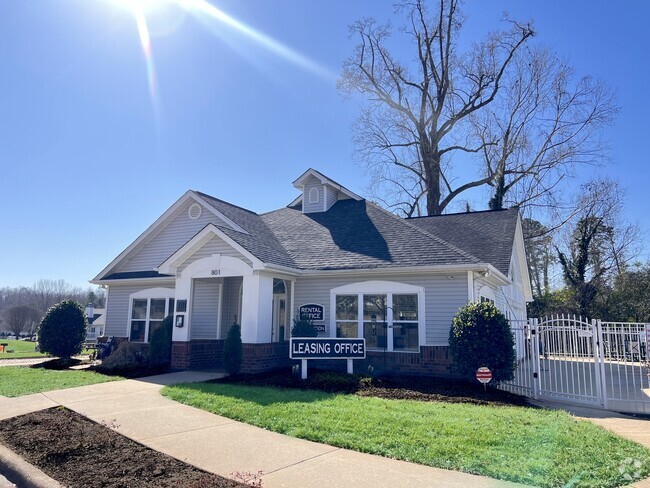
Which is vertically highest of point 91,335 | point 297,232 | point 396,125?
point 396,125

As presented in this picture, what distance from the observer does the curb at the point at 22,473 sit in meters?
4.96

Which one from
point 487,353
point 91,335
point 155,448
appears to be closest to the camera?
point 155,448

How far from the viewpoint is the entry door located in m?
14.9

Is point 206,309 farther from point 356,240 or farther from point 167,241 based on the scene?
point 356,240

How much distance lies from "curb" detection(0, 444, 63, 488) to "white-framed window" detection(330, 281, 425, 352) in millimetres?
9300

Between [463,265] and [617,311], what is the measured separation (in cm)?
2046

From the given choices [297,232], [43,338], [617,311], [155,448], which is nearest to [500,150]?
[617,311]

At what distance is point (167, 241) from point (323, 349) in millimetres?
9391

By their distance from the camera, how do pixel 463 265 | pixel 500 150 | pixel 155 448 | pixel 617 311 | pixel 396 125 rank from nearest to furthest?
pixel 155 448, pixel 463 265, pixel 617 311, pixel 500 150, pixel 396 125

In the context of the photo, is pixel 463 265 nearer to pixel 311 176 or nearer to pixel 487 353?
pixel 487 353

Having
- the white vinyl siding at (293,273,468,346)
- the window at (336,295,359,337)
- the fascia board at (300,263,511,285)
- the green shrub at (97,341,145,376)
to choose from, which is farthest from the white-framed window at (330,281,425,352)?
the green shrub at (97,341,145,376)

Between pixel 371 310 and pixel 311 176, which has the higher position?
pixel 311 176

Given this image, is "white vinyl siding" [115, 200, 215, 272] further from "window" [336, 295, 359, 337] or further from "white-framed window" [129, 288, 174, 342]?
"window" [336, 295, 359, 337]

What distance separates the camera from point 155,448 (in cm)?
598
